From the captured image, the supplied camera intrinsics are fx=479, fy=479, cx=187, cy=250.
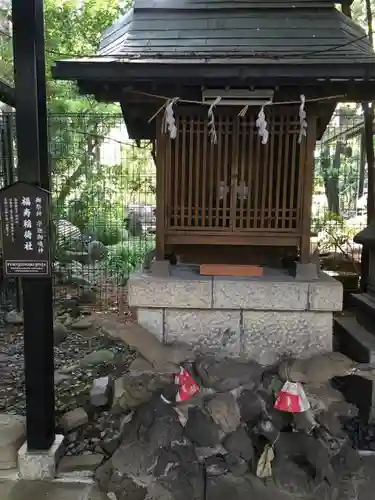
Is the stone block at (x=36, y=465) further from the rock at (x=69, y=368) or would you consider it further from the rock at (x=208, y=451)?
the rock at (x=69, y=368)

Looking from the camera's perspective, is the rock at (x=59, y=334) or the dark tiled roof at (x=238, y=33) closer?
the dark tiled roof at (x=238, y=33)

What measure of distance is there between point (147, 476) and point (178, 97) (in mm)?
3164

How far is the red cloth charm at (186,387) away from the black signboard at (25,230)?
141 cm

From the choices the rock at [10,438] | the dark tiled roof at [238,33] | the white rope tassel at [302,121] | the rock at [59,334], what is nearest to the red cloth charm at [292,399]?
the white rope tassel at [302,121]

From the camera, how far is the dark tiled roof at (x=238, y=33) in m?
4.00

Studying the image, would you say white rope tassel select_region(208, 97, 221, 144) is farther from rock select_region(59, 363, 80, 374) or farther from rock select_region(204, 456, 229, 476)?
rock select_region(59, 363, 80, 374)

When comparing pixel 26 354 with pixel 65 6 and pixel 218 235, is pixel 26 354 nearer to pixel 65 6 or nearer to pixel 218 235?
pixel 218 235

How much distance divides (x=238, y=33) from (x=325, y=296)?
2544 millimetres

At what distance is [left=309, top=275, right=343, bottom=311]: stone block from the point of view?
436 centimetres

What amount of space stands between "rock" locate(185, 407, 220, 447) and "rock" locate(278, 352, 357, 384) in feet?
2.47

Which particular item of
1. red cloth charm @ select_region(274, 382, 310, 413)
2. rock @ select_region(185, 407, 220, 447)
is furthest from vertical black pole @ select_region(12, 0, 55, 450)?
red cloth charm @ select_region(274, 382, 310, 413)

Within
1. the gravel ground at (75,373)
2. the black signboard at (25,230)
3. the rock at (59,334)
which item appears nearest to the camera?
the black signboard at (25,230)

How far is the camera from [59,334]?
26.1ft

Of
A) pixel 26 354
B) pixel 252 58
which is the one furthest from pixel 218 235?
pixel 26 354
